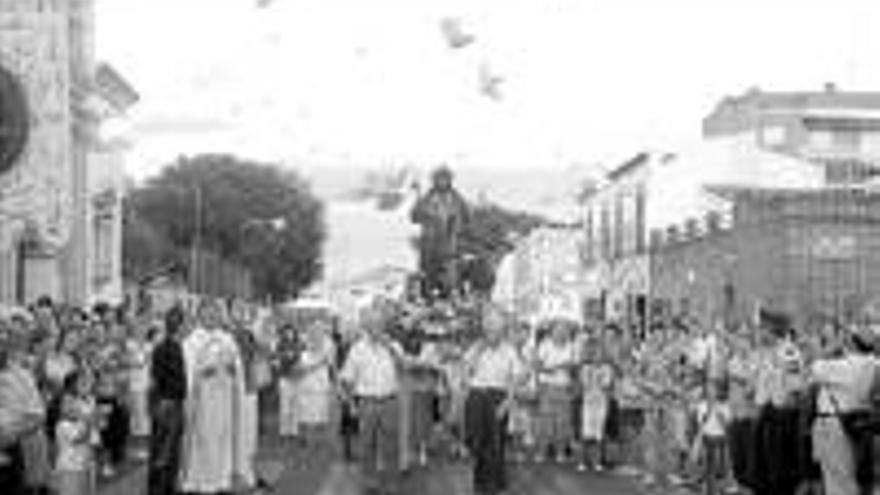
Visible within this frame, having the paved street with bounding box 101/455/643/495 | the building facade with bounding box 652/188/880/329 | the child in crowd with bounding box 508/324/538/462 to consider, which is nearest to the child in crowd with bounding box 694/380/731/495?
the paved street with bounding box 101/455/643/495

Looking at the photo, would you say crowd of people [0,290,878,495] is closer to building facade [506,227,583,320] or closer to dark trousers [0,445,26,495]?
dark trousers [0,445,26,495]

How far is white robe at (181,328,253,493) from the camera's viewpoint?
66.3 feet

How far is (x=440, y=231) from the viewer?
107 feet

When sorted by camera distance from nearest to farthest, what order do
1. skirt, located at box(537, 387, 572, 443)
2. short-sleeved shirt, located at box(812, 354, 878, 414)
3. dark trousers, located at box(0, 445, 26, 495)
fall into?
dark trousers, located at box(0, 445, 26, 495)
short-sleeved shirt, located at box(812, 354, 878, 414)
skirt, located at box(537, 387, 572, 443)

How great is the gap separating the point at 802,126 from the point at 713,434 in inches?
2481

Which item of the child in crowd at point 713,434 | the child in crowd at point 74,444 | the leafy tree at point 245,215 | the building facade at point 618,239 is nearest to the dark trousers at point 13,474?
the child in crowd at point 74,444

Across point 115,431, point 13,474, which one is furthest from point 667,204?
point 13,474

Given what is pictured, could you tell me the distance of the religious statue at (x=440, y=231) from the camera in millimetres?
32000

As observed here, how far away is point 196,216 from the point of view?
104 meters

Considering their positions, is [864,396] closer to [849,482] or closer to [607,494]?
[849,482]

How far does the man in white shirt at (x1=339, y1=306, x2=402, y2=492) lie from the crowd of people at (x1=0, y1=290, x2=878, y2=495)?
0.07ft

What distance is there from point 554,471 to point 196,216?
78.8m

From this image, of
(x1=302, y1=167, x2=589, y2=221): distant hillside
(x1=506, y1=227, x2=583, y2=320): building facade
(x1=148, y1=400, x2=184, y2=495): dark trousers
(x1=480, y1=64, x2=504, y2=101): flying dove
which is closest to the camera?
(x1=148, y1=400, x2=184, y2=495): dark trousers

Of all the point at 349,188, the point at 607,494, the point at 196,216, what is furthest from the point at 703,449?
the point at 196,216
